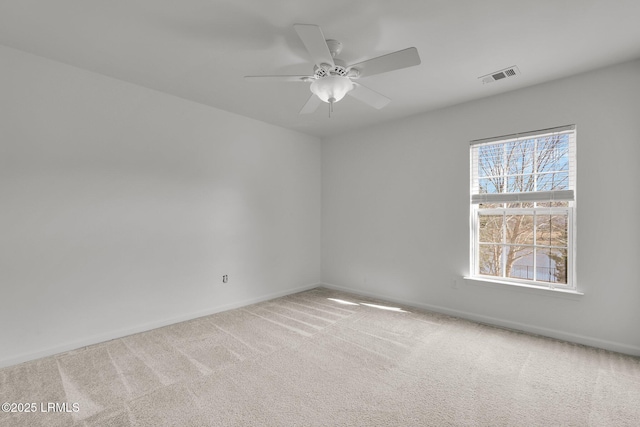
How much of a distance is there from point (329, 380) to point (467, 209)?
8.39 ft

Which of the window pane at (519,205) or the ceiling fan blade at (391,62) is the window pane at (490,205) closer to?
the window pane at (519,205)

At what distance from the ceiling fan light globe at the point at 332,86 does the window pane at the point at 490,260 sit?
2.58 m

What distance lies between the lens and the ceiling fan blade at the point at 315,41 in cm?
166

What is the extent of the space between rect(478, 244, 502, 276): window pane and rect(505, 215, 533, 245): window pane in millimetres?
176

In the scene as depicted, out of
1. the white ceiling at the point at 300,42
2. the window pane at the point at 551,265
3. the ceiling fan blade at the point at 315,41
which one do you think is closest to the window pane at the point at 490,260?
the window pane at the point at 551,265

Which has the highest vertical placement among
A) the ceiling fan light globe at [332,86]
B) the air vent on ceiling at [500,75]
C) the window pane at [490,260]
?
the air vent on ceiling at [500,75]

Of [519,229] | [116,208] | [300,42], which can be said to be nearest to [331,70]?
[300,42]

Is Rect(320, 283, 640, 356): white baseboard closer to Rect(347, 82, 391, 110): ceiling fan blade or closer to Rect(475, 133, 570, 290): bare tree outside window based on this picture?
Rect(475, 133, 570, 290): bare tree outside window

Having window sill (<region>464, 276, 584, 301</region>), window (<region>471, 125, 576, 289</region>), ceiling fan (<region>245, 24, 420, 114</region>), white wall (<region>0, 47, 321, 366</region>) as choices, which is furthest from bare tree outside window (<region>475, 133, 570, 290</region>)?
white wall (<region>0, 47, 321, 366</region>)

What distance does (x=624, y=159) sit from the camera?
8.57ft

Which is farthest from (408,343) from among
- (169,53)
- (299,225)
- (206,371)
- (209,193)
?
(169,53)

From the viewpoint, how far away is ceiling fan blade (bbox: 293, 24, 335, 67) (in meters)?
1.66

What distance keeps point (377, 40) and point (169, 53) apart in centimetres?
175

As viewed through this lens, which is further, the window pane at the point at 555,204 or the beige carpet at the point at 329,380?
the window pane at the point at 555,204
